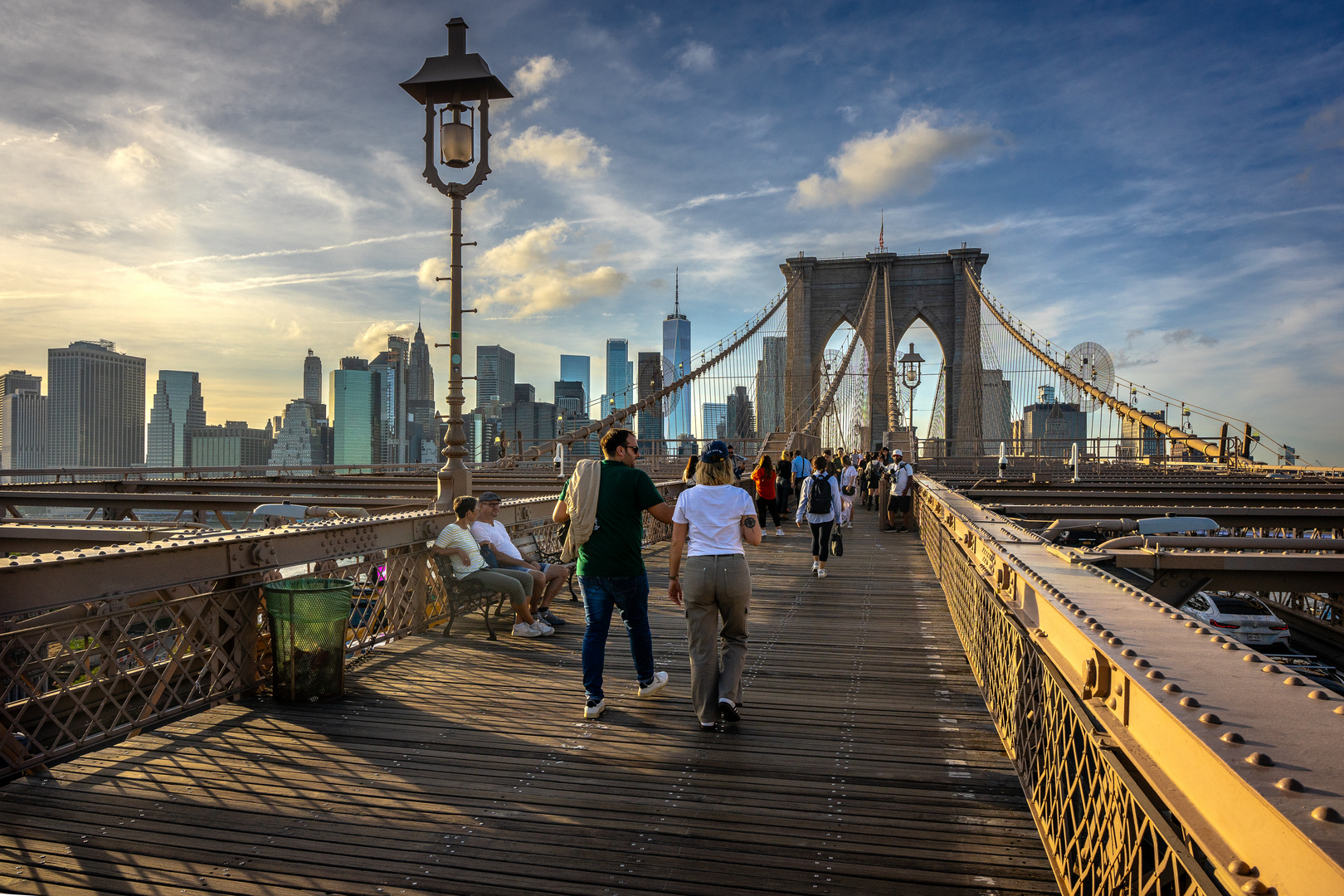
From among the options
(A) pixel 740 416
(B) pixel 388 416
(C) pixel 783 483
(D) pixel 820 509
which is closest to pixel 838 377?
(A) pixel 740 416

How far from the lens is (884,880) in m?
3.02

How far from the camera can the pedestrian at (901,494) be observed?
16.7 m

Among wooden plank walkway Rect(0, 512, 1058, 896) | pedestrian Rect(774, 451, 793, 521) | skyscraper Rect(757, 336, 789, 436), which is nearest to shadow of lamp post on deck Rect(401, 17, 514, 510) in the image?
wooden plank walkway Rect(0, 512, 1058, 896)

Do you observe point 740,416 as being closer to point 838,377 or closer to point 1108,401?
point 838,377

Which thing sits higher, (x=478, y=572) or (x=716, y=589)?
(x=716, y=589)

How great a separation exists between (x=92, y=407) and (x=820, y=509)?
423ft

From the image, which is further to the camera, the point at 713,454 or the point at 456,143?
the point at 456,143

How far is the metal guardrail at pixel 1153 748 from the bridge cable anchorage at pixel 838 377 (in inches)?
1266

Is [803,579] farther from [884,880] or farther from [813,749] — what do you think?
[884,880]

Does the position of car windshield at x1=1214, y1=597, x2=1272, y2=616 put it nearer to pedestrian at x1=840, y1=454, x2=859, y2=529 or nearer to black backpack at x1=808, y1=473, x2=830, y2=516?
pedestrian at x1=840, y1=454, x2=859, y2=529

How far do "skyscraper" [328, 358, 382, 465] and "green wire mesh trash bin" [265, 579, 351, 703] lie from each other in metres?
149

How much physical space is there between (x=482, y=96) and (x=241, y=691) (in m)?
5.67

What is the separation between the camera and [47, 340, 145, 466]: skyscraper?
106 meters

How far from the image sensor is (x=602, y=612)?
16.1 ft
